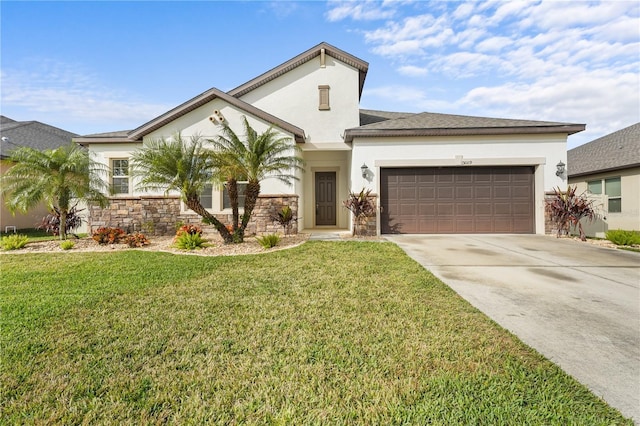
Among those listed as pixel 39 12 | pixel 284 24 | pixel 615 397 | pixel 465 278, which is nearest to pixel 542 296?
pixel 465 278

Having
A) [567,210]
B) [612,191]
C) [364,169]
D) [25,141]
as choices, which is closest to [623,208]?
[612,191]

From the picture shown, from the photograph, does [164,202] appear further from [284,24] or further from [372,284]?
[372,284]

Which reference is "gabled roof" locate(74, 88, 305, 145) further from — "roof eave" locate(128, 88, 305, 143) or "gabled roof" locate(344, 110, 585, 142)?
"gabled roof" locate(344, 110, 585, 142)

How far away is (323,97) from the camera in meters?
13.0

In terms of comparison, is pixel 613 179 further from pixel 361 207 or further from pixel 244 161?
pixel 244 161

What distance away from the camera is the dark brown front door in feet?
45.0

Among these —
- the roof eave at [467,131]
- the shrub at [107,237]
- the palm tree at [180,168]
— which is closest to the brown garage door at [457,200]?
the roof eave at [467,131]

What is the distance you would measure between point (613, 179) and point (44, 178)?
2171 cm

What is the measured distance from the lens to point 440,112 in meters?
14.2

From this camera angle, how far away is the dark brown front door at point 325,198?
1373 centimetres

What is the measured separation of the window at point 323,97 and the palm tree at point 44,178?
9.17 metres

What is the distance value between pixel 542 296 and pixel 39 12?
13968mm

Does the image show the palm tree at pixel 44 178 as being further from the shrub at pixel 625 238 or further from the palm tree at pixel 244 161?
the shrub at pixel 625 238

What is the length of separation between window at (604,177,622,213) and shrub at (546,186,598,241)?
12.6 feet
